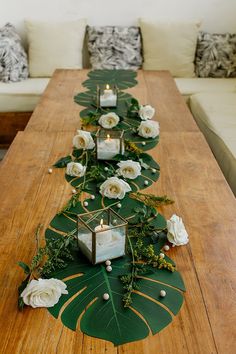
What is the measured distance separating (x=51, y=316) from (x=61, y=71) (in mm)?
2494

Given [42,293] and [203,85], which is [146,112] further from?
[203,85]

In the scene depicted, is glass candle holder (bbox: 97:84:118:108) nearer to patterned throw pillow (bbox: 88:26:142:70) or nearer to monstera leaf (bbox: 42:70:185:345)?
monstera leaf (bbox: 42:70:185:345)

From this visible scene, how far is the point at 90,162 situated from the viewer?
181 centimetres

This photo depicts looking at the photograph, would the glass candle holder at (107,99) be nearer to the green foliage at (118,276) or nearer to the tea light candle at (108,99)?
the tea light candle at (108,99)

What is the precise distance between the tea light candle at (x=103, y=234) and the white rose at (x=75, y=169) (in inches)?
20.4

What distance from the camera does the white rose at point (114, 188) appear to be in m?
1.50

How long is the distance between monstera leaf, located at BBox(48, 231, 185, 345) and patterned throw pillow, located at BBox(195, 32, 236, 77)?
2972 millimetres

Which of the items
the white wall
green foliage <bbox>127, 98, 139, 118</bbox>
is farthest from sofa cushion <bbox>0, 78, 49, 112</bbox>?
green foliage <bbox>127, 98, 139, 118</bbox>

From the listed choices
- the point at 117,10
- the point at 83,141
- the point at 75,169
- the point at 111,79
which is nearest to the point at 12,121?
the point at 111,79

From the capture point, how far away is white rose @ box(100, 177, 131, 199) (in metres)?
1.50

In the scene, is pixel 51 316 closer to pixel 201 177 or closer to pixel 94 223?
pixel 94 223

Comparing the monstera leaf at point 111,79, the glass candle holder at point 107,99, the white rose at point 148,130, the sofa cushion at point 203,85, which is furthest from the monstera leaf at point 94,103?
the sofa cushion at point 203,85

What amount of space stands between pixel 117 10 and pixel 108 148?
2506 mm

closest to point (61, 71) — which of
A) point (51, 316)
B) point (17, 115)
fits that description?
point (17, 115)
